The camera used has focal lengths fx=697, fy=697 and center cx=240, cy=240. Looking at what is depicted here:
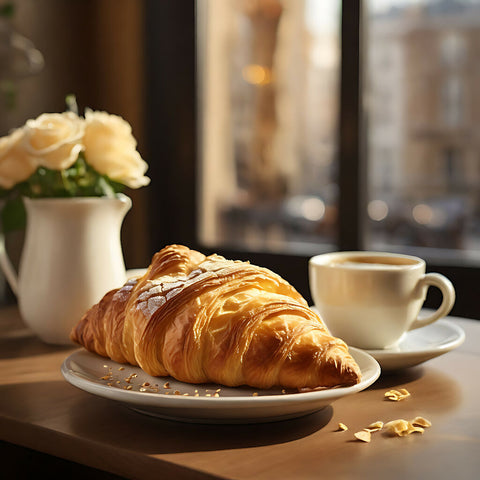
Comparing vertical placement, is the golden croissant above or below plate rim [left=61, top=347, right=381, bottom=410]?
above

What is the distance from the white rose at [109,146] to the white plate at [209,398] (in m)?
0.35

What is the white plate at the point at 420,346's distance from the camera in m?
0.70

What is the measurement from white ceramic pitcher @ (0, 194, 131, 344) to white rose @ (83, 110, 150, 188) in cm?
4

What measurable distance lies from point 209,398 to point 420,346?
326 mm

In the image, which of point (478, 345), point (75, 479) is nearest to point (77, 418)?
point (75, 479)

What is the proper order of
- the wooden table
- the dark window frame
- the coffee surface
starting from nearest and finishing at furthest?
the wooden table → the coffee surface → the dark window frame

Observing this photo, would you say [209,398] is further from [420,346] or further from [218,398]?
[420,346]

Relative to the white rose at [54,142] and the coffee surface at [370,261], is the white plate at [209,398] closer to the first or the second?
the coffee surface at [370,261]

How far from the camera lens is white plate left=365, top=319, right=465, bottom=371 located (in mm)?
698

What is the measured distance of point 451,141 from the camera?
3.36m

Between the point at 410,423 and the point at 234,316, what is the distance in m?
0.17

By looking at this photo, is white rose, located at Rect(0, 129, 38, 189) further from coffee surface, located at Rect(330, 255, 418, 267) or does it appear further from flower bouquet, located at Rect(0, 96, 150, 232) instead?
coffee surface, located at Rect(330, 255, 418, 267)

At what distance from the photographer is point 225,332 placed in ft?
1.89

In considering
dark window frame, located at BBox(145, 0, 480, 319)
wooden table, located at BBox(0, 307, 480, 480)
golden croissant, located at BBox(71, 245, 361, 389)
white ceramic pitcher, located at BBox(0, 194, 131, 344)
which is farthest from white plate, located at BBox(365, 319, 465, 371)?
dark window frame, located at BBox(145, 0, 480, 319)
